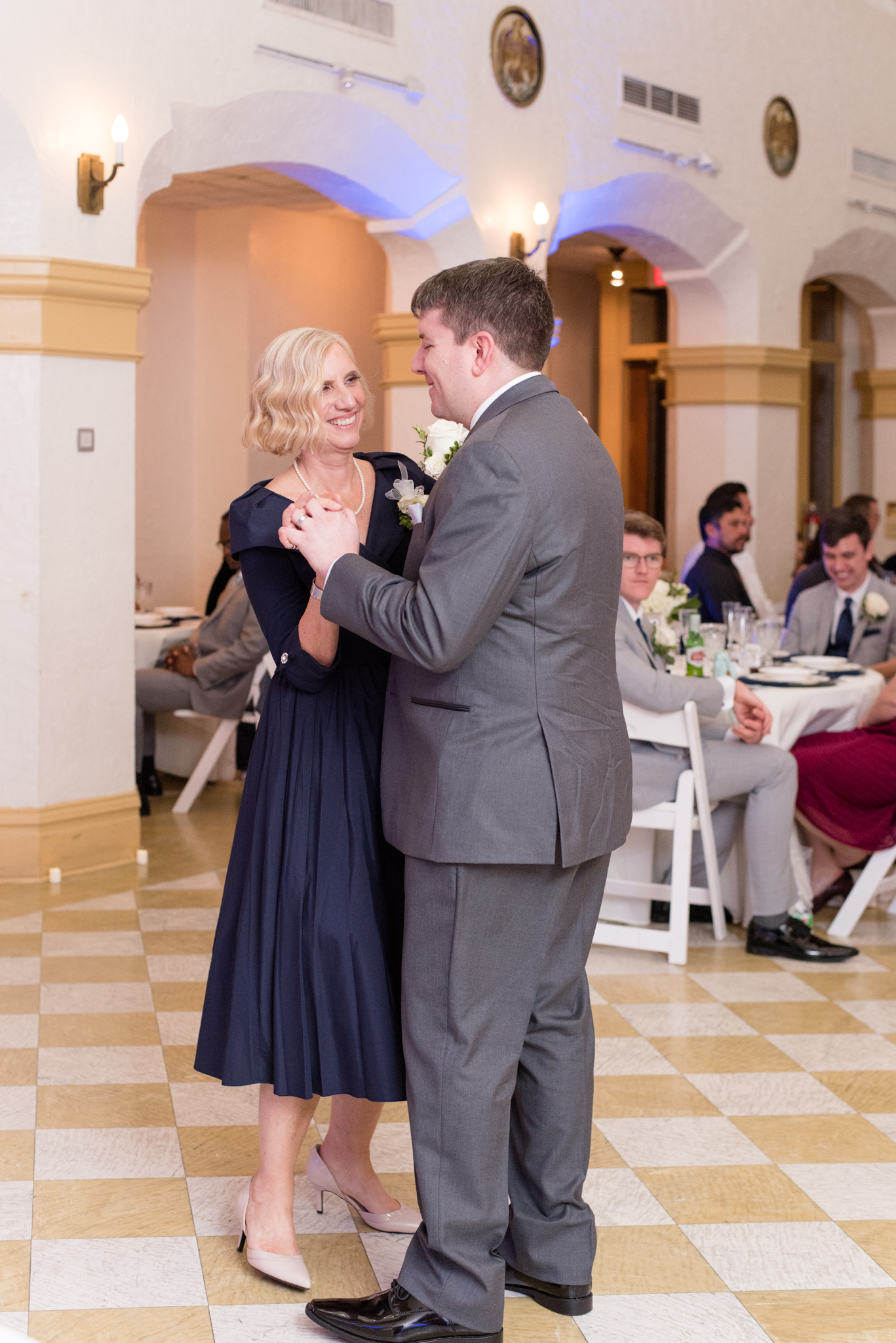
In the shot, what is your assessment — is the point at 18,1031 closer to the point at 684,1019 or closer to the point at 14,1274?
the point at 14,1274

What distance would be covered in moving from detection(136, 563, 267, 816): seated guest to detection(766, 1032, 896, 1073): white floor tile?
313 centimetres

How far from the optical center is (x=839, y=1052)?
381 centimetres

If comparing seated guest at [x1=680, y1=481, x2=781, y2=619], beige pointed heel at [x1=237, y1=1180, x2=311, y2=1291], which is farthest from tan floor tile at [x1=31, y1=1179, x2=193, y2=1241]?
seated guest at [x1=680, y1=481, x2=781, y2=619]

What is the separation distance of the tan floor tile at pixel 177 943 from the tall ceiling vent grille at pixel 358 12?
375cm

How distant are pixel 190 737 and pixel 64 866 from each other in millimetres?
1783

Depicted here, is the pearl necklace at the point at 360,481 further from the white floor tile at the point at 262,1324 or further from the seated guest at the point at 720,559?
the seated guest at the point at 720,559

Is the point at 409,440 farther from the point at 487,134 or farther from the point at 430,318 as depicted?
the point at 430,318

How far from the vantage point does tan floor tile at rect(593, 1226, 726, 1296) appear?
258 centimetres

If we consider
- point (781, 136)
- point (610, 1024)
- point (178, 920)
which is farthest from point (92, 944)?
point (781, 136)

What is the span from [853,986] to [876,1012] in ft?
0.81

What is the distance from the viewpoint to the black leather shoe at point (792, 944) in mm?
4613

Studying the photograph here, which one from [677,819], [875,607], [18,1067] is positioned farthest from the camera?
[875,607]

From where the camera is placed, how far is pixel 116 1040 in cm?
380

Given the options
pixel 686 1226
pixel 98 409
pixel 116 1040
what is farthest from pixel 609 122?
pixel 686 1226
